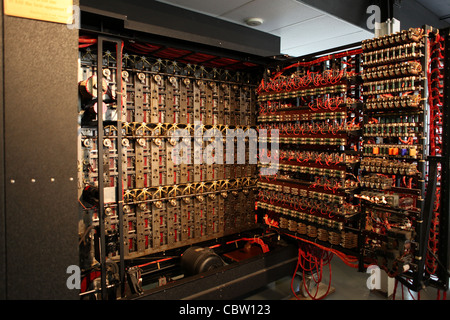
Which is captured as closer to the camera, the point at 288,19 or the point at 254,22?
the point at 288,19

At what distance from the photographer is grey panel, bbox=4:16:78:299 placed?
5.15ft

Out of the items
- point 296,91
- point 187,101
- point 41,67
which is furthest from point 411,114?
point 41,67

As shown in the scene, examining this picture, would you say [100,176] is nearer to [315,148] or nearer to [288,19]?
[315,148]

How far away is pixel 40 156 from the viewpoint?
5.35ft

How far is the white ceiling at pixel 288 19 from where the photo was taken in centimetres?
348

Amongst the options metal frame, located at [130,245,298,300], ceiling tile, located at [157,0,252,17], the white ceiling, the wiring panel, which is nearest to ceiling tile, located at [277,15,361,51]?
the white ceiling

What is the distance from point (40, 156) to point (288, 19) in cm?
340

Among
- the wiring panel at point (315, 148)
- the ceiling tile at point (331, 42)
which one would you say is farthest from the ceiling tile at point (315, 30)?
the wiring panel at point (315, 148)

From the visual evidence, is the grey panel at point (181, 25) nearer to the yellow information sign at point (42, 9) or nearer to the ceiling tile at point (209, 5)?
the ceiling tile at point (209, 5)

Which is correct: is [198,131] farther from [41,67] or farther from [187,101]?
[41,67]

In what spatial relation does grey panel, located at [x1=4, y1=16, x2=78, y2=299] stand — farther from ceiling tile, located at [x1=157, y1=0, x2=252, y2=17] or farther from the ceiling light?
the ceiling light

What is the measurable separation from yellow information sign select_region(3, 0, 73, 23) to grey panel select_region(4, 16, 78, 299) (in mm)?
32

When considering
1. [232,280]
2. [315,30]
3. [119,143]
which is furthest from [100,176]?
[315,30]

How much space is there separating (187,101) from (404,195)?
2603 mm
